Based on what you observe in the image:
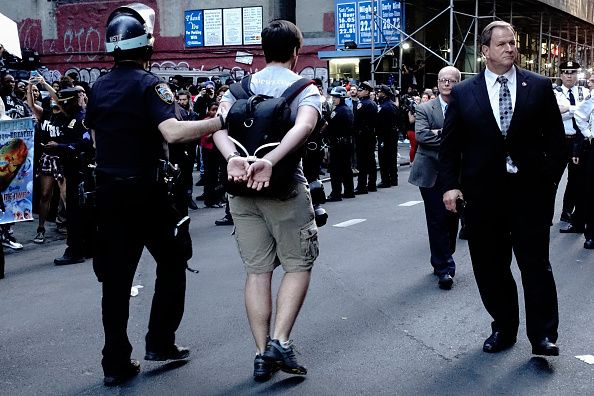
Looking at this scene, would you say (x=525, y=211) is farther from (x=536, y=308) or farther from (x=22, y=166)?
(x=22, y=166)

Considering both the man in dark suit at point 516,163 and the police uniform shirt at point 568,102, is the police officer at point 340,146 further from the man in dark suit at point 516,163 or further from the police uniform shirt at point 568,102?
the man in dark suit at point 516,163

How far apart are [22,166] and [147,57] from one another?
206 inches

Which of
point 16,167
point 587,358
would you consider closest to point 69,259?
point 16,167

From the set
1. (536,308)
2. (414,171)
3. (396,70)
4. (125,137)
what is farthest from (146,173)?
(396,70)

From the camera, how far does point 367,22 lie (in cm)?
2923

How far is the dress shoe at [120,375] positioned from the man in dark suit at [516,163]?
214cm

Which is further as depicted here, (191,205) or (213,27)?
(213,27)

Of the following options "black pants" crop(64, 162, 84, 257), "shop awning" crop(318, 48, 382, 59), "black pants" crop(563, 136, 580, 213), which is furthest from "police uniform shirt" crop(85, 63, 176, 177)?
"shop awning" crop(318, 48, 382, 59)

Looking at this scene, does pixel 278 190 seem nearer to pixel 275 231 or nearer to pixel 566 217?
pixel 275 231

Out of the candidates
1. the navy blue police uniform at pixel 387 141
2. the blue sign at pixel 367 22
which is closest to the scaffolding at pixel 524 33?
the blue sign at pixel 367 22

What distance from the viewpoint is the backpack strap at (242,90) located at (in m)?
4.43

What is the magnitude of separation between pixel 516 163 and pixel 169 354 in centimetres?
226

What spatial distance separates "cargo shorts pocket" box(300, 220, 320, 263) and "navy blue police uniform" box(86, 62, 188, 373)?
0.71 metres

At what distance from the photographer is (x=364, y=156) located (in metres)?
15.4
